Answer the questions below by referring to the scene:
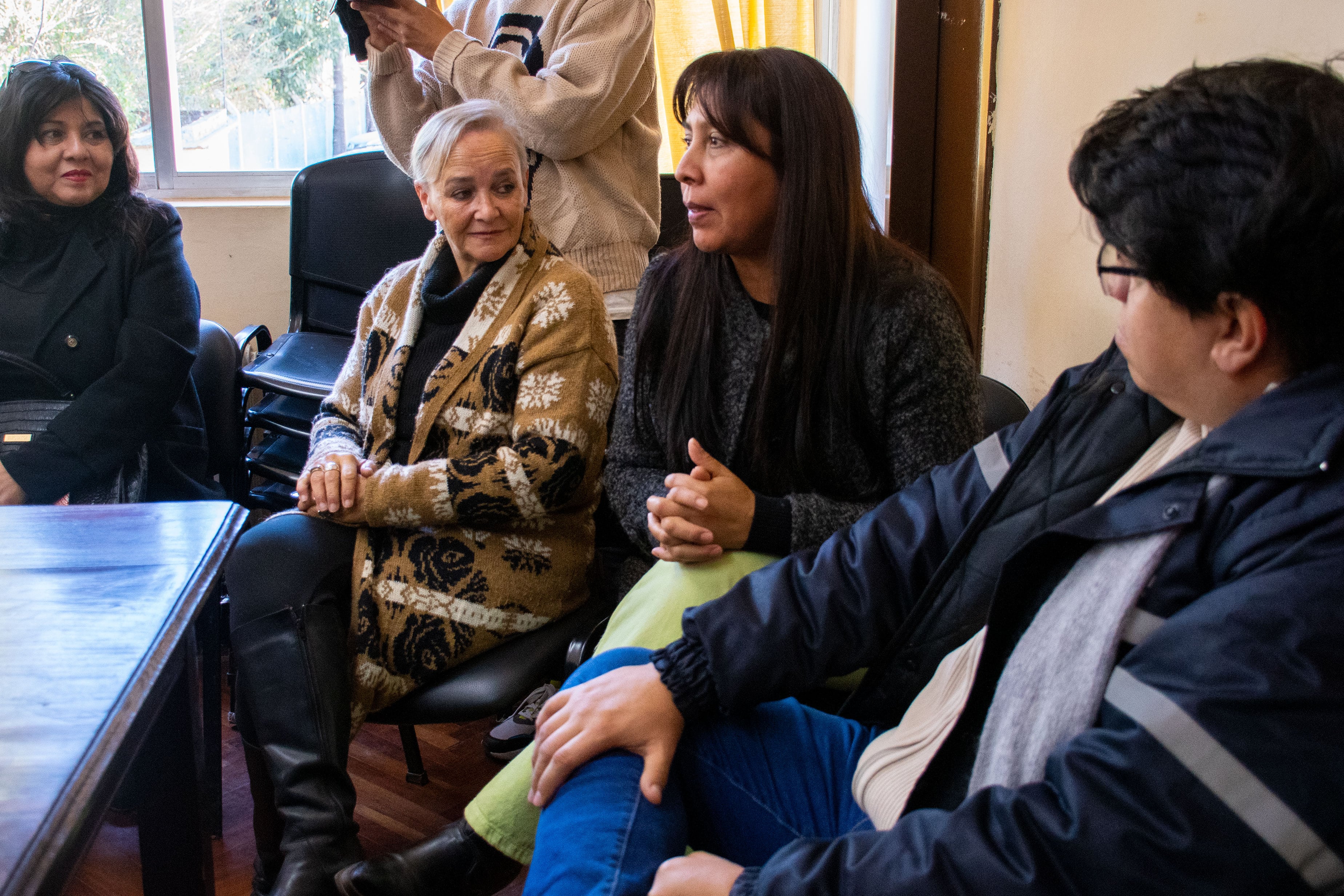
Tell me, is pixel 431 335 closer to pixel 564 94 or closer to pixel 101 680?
pixel 564 94

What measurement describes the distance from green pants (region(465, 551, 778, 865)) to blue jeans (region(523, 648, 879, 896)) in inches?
4.7

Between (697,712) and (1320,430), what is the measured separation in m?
0.58

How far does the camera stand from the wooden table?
30.5 inches

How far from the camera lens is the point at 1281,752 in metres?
0.60

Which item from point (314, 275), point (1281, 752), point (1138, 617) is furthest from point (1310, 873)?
point (314, 275)

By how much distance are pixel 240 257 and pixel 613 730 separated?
2887mm

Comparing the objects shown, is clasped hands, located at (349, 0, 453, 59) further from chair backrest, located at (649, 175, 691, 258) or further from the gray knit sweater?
the gray knit sweater

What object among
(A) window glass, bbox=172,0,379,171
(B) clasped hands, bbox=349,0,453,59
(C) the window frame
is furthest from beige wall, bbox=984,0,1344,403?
(C) the window frame

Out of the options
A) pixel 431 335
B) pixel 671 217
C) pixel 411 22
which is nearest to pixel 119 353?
pixel 431 335

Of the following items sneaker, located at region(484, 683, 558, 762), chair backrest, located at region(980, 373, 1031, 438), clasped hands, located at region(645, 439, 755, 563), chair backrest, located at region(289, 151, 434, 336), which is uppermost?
chair backrest, located at region(289, 151, 434, 336)

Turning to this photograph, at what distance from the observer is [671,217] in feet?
8.29

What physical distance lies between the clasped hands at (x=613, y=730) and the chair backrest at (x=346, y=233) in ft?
6.23

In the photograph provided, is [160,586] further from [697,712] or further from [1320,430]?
[1320,430]

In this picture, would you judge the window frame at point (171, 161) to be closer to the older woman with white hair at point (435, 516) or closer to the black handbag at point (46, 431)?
the black handbag at point (46, 431)
